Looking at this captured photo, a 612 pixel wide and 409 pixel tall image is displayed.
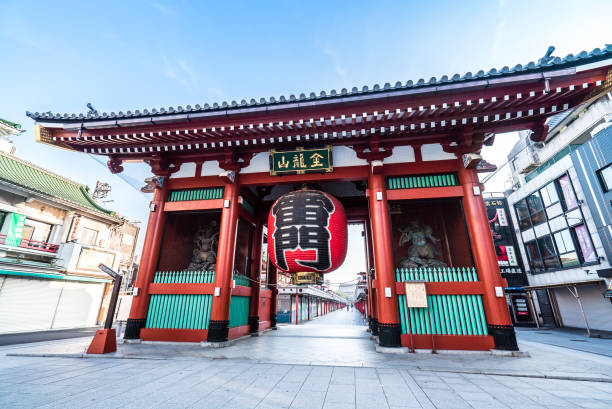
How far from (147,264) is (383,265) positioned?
23.1ft

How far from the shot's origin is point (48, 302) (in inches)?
588

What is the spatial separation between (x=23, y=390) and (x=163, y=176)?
638cm

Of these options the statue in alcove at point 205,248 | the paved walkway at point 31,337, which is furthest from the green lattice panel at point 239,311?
the paved walkway at point 31,337

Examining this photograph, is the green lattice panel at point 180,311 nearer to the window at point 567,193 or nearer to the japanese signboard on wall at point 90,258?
the japanese signboard on wall at point 90,258

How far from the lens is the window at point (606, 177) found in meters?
13.9

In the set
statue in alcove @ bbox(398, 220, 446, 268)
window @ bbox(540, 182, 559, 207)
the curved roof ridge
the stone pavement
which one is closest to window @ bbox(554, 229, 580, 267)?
window @ bbox(540, 182, 559, 207)

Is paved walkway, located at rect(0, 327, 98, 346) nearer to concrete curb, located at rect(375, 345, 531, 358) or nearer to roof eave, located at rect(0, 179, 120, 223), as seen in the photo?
roof eave, located at rect(0, 179, 120, 223)

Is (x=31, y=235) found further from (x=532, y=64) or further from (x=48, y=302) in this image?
(x=532, y=64)

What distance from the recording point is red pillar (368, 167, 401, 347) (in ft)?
20.7

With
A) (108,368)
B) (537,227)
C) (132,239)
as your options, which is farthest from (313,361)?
(132,239)

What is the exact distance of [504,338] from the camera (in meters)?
5.89

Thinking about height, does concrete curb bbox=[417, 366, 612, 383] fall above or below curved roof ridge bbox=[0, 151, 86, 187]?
below

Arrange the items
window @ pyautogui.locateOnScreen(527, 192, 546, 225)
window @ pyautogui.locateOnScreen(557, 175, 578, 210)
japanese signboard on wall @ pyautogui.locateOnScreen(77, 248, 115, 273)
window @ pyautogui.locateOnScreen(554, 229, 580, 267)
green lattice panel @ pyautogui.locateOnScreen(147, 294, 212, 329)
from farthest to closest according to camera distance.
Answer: window @ pyautogui.locateOnScreen(527, 192, 546, 225)
japanese signboard on wall @ pyautogui.locateOnScreen(77, 248, 115, 273)
window @ pyautogui.locateOnScreen(554, 229, 580, 267)
window @ pyautogui.locateOnScreen(557, 175, 578, 210)
green lattice panel @ pyautogui.locateOnScreen(147, 294, 212, 329)

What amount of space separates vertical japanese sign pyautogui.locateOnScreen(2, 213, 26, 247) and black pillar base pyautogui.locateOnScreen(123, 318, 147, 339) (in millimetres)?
12561
